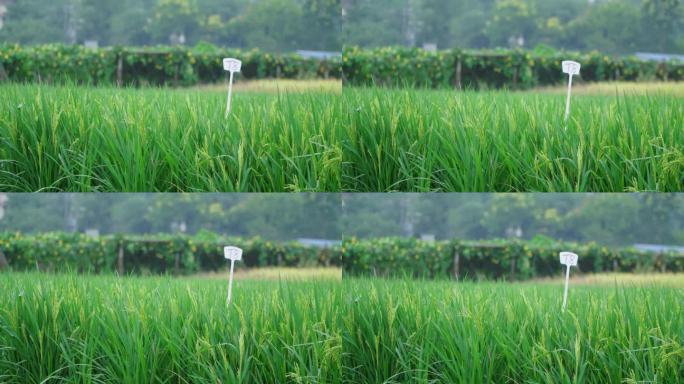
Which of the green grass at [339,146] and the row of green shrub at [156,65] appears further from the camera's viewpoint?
the row of green shrub at [156,65]

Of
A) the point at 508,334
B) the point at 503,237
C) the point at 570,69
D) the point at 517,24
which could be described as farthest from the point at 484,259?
the point at 517,24

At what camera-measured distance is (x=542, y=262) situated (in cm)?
453

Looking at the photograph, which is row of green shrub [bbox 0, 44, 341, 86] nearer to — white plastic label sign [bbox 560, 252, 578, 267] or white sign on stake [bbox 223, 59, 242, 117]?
white sign on stake [bbox 223, 59, 242, 117]

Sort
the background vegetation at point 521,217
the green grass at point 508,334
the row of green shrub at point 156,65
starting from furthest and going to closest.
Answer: the row of green shrub at point 156,65
the background vegetation at point 521,217
the green grass at point 508,334

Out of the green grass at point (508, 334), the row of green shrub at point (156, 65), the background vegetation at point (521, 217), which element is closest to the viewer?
the green grass at point (508, 334)

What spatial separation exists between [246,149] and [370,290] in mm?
1137

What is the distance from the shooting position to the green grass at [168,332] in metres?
4.31

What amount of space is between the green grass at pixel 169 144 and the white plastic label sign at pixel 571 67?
4.63 feet

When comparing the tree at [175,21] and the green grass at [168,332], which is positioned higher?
the tree at [175,21]

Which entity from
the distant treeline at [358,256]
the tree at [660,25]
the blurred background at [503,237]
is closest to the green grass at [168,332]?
the distant treeline at [358,256]

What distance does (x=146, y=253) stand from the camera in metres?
4.57

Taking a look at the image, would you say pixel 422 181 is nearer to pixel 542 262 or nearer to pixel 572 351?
pixel 542 262

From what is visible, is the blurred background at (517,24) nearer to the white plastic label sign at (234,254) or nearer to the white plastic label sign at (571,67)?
the white plastic label sign at (571,67)

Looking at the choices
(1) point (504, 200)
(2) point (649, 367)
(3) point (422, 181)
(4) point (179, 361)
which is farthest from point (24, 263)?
(2) point (649, 367)
